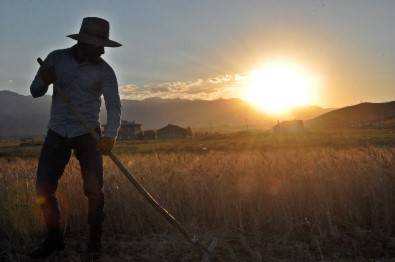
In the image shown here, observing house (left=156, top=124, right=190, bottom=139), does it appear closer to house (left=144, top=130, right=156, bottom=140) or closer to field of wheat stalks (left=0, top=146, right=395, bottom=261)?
house (left=144, top=130, right=156, bottom=140)

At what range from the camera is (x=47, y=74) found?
13.3 ft

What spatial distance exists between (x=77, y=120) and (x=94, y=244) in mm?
1272

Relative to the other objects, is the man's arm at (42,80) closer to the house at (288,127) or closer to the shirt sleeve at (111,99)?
the shirt sleeve at (111,99)

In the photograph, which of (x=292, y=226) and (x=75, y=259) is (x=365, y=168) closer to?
(x=292, y=226)

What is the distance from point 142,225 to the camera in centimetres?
514

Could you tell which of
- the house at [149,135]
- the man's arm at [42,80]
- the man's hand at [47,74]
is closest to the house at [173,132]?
the house at [149,135]

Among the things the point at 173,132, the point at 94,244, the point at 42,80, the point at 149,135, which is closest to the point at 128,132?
the point at 149,135

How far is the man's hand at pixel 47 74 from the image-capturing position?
404cm

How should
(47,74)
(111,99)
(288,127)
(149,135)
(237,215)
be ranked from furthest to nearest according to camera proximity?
1. (149,135)
2. (288,127)
3. (237,215)
4. (111,99)
5. (47,74)

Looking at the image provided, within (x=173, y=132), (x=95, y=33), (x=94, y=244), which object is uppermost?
(x=95, y=33)

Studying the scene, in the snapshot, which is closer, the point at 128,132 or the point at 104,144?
the point at 104,144

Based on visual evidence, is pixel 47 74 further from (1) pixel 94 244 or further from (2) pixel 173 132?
(2) pixel 173 132

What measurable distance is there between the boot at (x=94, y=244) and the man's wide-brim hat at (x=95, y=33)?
1853mm

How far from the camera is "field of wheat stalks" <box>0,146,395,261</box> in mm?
4430
